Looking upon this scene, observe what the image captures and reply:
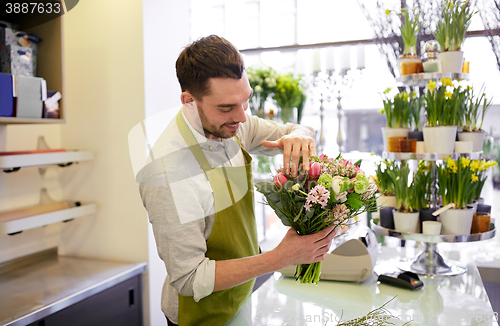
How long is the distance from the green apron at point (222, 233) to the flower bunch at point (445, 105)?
0.95 metres

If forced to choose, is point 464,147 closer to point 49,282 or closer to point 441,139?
point 441,139

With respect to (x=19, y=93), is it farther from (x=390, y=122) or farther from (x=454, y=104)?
(x=454, y=104)

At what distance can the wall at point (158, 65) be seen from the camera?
2.17 metres

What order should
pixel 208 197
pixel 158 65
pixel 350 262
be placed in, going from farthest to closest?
pixel 158 65 < pixel 350 262 < pixel 208 197

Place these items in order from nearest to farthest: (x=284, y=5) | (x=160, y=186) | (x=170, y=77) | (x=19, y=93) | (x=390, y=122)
Answer: (x=160, y=186) → (x=19, y=93) → (x=390, y=122) → (x=170, y=77) → (x=284, y=5)

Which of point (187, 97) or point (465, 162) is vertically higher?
point (187, 97)

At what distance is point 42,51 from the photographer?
2.02m

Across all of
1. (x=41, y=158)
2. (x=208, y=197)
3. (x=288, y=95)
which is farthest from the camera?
(x=288, y=95)

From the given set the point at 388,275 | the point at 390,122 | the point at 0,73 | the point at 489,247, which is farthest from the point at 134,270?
the point at 489,247

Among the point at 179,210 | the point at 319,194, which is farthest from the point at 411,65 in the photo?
the point at 179,210

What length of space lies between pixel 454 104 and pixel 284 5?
2.51 m

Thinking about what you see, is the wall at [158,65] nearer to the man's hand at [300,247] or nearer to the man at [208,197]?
the man at [208,197]

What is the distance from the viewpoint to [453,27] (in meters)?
1.81

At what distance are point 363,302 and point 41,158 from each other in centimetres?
163
